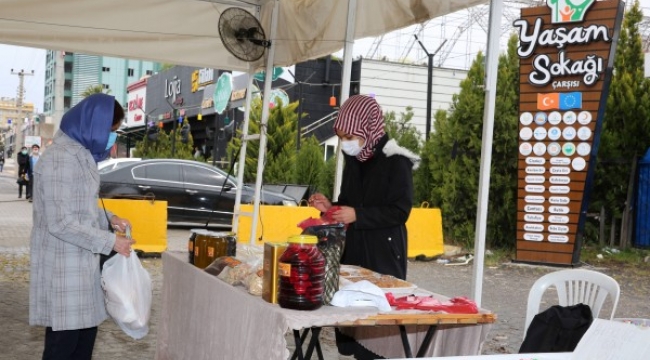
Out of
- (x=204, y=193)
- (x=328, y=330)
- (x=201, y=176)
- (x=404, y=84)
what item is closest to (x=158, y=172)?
(x=201, y=176)

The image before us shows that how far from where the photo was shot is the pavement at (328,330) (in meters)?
5.98

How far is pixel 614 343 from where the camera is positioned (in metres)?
2.06

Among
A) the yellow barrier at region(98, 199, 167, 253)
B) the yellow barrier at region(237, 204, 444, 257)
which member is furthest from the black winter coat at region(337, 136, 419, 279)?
the yellow barrier at region(98, 199, 167, 253)

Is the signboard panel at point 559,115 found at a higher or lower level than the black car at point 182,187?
higher

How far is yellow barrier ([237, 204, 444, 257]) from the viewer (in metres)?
11.6

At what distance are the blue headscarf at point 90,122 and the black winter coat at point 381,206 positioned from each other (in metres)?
1.33

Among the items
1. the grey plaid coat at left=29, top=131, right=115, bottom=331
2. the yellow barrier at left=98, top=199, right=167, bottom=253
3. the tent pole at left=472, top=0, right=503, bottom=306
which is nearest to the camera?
the grey plaid coat at left=29, top=131, right=115, bottom=331

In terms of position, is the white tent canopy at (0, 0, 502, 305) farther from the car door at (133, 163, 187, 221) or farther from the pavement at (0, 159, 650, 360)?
the car door at (133, 163, 187, 221)

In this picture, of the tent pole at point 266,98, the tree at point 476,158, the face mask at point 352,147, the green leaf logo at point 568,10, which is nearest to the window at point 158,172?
the tree at point 476,158

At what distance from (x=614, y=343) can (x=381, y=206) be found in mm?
1844

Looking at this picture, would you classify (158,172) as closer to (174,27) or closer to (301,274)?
(174,27)

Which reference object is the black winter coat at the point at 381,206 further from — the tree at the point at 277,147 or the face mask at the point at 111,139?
the tree at the point at 277,147

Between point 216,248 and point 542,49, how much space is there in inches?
361

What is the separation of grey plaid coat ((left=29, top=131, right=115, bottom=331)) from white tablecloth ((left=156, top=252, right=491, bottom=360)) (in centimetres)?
55
